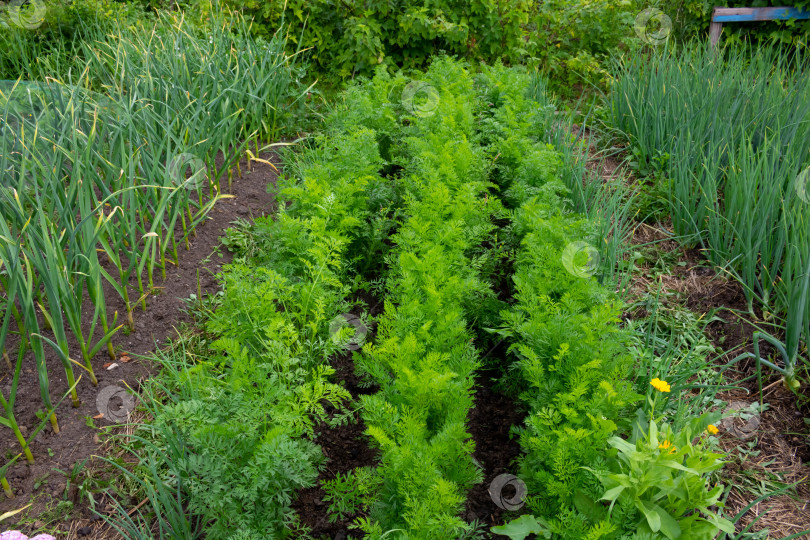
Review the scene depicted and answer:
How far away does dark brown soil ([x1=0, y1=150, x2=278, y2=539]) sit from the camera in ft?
6.59

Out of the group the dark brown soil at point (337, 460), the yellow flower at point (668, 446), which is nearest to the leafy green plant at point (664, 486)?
the yellow flower at point (668, 446)

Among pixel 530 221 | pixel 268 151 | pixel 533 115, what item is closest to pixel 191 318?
pixel 530 221

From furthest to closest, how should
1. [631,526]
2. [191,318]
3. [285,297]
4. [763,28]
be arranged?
[763,28] < [191,318] < [285,297] < [631,526]

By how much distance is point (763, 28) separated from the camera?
6398mm

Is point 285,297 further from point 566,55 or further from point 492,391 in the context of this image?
point 566,55

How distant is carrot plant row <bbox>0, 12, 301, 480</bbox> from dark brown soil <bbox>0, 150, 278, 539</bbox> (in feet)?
0.17

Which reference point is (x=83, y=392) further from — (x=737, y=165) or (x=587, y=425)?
(x=737, y=165)

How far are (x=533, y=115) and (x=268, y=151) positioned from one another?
1977 mm

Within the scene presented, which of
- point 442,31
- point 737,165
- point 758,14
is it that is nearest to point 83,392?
point 737,165

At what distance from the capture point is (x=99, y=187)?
9.38 feet

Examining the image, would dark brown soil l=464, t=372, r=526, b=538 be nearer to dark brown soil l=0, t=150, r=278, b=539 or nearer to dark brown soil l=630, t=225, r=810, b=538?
dark brown soil l=630, t=225, r=810, b=538

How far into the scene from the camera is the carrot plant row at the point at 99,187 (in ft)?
7.15

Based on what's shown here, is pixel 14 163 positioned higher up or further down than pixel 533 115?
higher up

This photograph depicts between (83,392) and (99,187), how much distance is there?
1039 mm
